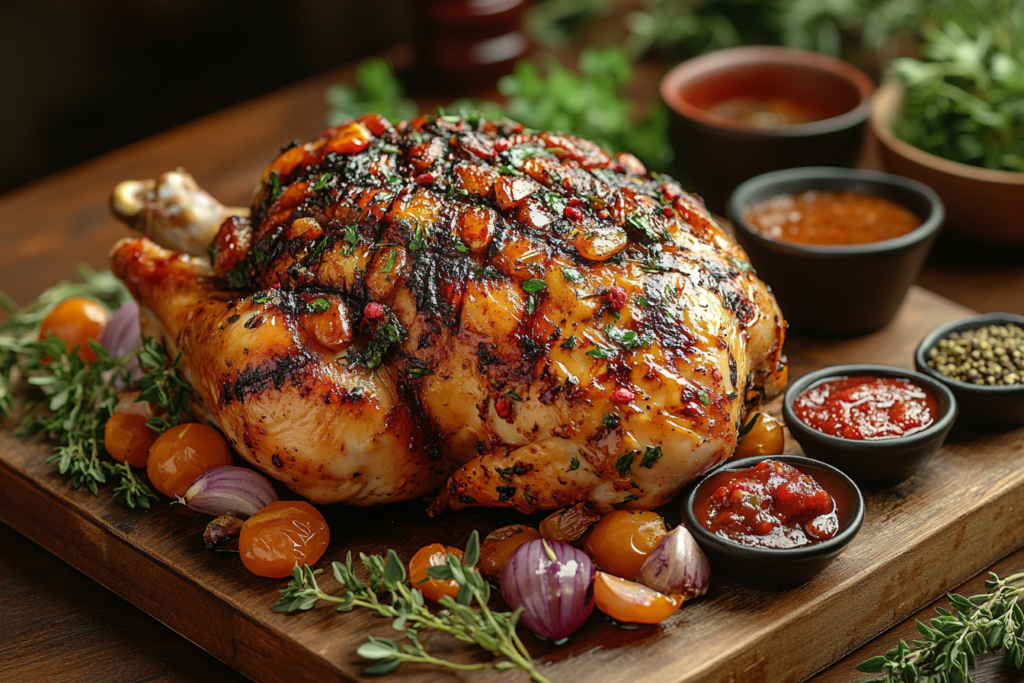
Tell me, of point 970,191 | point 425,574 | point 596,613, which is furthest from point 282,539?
point 970,191

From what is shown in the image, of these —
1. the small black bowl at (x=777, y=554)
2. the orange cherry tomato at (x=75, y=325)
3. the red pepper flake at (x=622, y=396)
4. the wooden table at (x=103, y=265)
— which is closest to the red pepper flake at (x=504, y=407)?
the red pepper flake at (x=622, y=396)

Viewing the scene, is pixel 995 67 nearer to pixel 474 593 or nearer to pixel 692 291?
pixel 692 291

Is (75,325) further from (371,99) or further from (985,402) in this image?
(985,402)

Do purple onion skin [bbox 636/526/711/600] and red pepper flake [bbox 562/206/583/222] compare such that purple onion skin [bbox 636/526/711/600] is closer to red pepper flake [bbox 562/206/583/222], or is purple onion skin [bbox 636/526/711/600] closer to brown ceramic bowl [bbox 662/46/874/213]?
red pepper flake [bbox 562/206/583/222]

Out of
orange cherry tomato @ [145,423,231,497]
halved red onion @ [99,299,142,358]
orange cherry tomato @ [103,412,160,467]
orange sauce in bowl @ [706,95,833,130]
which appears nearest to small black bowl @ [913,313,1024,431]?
orange sauce in bowl @ [706,95,833,130]

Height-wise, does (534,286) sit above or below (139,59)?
above

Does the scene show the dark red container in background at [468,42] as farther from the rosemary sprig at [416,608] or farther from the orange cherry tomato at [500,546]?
the rosemary sprig at [416,608]
